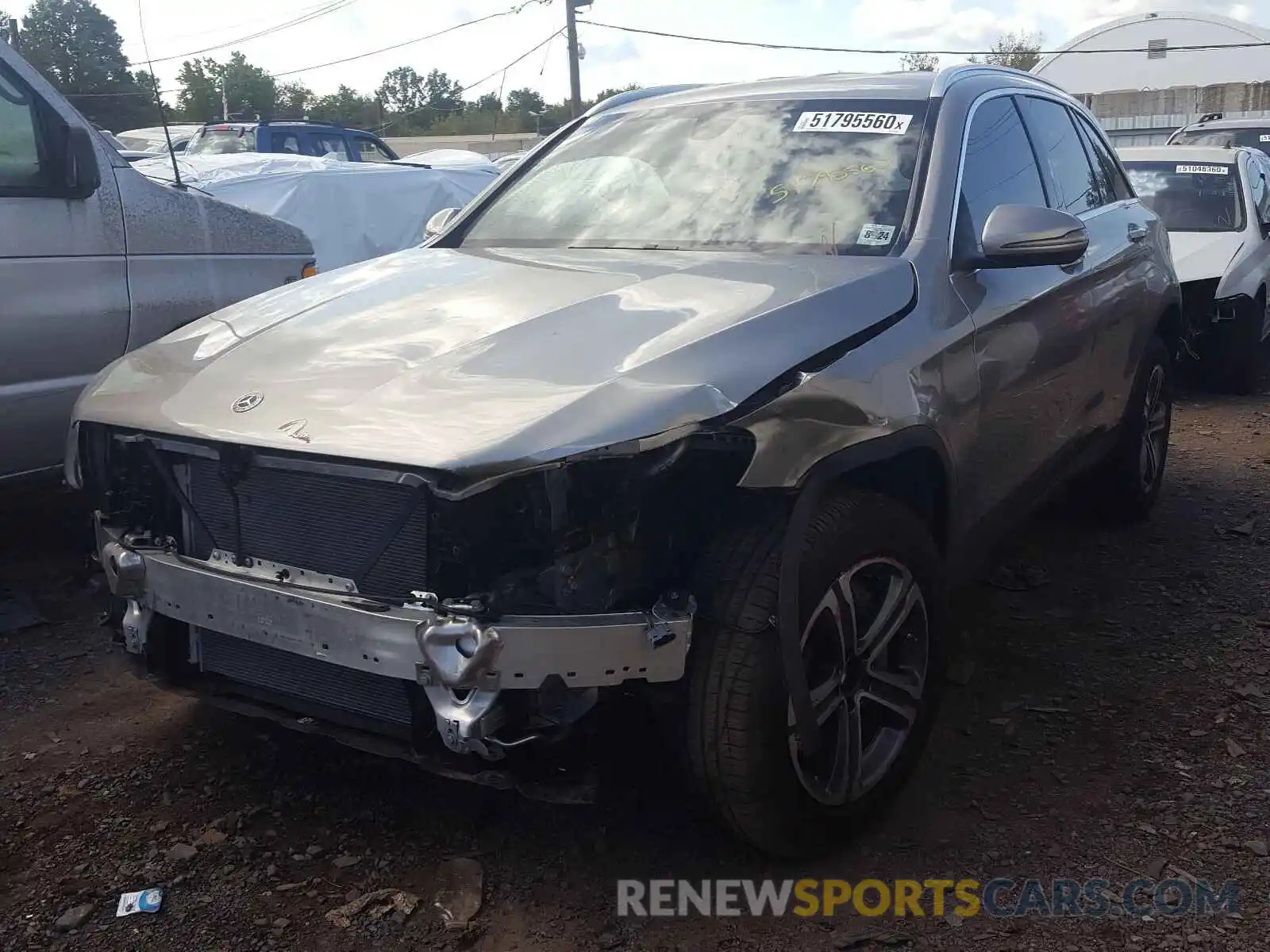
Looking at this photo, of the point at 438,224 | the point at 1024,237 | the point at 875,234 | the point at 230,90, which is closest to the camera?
the point at 1024,237

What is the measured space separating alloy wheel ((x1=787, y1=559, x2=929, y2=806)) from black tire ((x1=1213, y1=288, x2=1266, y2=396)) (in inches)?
246

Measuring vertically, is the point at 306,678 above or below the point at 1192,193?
below

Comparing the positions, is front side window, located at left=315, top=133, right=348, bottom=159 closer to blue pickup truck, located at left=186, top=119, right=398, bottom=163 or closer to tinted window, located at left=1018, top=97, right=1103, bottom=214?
blue pickup truck, located at left=186, top=119, right=398, bottom=163

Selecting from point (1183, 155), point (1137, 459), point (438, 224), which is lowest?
point (1137, 459)

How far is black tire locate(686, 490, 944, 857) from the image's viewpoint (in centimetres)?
239

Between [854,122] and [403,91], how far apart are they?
6508 centimetres

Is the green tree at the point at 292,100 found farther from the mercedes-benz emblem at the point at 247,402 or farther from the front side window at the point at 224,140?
the mercedes-benz emblem at the point at 247,402

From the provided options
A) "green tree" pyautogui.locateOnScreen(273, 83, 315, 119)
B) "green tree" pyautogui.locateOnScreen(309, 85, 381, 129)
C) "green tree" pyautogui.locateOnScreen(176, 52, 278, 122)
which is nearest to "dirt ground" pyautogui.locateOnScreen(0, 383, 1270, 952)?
"green tree" pyautogui.locateOnScreen(176, 52, 278, 122)

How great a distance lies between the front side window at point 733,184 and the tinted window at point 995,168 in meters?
0.19

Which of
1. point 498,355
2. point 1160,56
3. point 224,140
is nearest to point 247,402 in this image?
point 498,355

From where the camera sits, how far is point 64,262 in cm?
443

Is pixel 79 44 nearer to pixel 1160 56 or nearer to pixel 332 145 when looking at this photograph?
pixel 332 145

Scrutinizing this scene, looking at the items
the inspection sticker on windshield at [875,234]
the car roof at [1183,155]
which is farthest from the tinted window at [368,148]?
the inspection sticker on windshield at [875,234]

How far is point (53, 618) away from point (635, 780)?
8.31 ft
